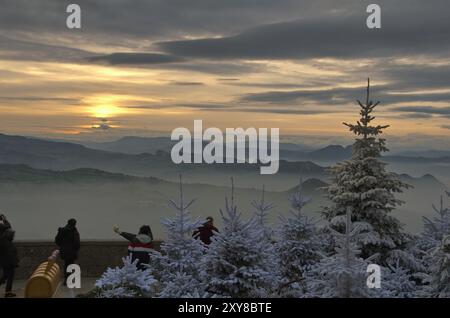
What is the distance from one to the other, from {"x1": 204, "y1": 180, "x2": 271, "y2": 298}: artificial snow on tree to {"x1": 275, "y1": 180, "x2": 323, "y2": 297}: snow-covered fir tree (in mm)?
2418

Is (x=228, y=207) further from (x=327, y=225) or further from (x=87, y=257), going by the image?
(x=87, y=257)

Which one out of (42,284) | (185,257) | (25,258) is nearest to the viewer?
(185,257)

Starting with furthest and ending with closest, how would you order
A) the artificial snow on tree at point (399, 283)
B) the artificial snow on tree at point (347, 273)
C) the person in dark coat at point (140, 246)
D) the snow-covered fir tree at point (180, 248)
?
the person in dark coat at point (140, 246) < the artificial snow on tree at point (399, 283) < the snow-covered fir tree at point (180, 248) < the artificial snow on tree at point (347, 273)

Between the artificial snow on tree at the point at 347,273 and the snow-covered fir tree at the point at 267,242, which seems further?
the snow-covered fir tree at the point at 267,242

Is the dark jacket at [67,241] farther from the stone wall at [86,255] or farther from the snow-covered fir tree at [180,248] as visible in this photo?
the snow-covered fir tree at [180,248]

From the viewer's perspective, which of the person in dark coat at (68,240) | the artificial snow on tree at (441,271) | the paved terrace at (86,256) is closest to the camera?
the artificial snow on tree at (441,271)

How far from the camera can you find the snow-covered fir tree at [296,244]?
50.1 ft

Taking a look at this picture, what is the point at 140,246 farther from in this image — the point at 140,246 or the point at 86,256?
the point at 86,256

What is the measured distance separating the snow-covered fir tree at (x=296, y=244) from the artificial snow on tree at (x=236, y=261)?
2.42m

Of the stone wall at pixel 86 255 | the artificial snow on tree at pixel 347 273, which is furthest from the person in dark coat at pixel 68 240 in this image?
the artificial snow on tree at pixel 347 273
